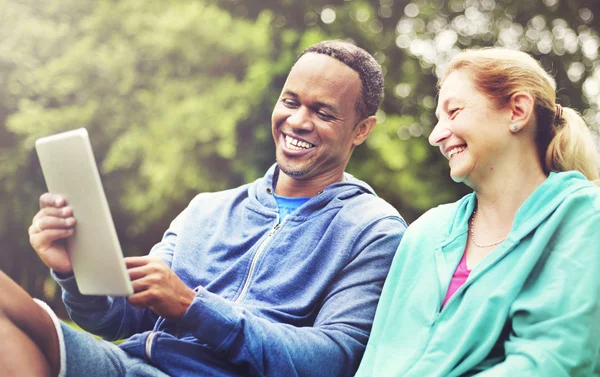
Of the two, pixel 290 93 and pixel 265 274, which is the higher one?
pixel 290 93

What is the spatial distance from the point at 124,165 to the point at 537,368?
11.8 feet

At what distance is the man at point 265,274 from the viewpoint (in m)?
1.52

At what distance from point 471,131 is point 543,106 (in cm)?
19

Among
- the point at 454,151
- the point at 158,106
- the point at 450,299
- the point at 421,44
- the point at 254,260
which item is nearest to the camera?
the point at 450,299

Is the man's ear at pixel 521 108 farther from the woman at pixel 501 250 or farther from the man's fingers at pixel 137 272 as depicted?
the man's fingers at pixel 137 272

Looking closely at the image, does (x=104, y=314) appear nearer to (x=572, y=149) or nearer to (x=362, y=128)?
(x=362, y=128)

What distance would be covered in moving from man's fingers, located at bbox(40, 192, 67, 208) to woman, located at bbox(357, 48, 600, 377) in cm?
81

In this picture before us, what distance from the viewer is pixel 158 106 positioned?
460 centimetres

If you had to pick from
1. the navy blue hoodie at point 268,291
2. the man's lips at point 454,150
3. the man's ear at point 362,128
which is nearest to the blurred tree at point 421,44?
the man's ear at point 362,128

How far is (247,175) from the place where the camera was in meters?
4.57

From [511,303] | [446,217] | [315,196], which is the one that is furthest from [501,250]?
[315,196]

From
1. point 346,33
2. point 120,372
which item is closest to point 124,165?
point 346,33

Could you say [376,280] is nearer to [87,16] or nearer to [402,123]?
[402,123]

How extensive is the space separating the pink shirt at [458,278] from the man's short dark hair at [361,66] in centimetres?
64
